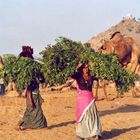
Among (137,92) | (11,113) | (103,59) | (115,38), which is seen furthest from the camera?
(137,92)

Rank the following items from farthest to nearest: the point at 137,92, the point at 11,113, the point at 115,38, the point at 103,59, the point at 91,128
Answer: the point at 137,92 < the point at 115,38 < the point at 11,113 < the point at 103,59 < the point at 91,128

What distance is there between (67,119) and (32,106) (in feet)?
7.15

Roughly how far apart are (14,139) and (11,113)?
4.08 m

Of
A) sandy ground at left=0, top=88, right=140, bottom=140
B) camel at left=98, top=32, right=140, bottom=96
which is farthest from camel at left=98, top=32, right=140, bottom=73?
sandy ground at left=0, top=88, right=140, bottom=140

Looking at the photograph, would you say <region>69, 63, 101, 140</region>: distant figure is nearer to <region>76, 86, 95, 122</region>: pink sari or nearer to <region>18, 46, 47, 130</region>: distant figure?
<region>76, 86, 95, 122</region>: pink sari

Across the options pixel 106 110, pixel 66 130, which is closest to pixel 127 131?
pixel 66 130

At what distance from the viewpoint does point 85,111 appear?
10555 millimetres

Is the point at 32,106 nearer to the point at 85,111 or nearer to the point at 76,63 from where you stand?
the point at 76,63

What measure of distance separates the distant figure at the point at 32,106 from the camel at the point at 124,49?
541 cm

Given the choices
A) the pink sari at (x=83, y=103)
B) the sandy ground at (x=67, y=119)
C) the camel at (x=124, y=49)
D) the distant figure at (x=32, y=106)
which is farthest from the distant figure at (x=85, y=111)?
the camel at (x=124, y=49)

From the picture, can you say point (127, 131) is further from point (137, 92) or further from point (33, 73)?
point (137, 92)

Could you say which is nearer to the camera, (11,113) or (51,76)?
(51,76)

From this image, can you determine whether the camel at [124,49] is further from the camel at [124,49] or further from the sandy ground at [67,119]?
the sandy ground at [67,119]

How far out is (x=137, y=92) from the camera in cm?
2042
